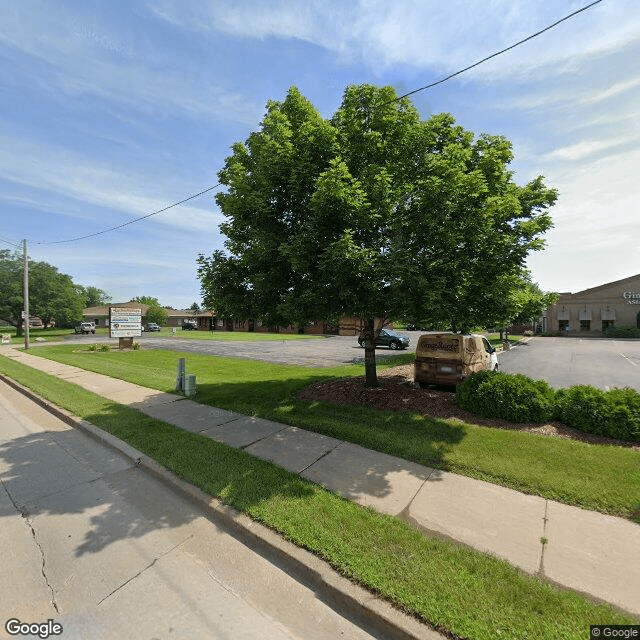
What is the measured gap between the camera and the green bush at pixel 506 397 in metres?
6.39

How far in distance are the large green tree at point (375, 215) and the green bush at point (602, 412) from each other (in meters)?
2.18

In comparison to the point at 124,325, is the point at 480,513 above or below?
below

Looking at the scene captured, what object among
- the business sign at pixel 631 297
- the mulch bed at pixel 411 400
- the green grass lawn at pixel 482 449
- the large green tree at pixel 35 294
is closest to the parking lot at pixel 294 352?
the mulch bed at pixel 411 400

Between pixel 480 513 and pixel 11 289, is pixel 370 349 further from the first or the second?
pixel 11 289

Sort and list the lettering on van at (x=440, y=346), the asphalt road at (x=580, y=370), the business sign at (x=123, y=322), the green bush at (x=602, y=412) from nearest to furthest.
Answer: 1. the green bush at (x=602, y=412)
2. the lettering on van at (x=440, y=346)
3. the asphalt road at (x=580, y=370)
4. the business sign at (x=123, y=322)

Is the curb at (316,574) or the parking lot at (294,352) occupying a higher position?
the parking lot at (294,352)

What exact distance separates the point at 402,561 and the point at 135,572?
245 cm

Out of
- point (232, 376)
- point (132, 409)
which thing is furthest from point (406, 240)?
point (232, 376)

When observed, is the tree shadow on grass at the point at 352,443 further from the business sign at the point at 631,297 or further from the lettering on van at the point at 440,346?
the business sign at the point at 631,297

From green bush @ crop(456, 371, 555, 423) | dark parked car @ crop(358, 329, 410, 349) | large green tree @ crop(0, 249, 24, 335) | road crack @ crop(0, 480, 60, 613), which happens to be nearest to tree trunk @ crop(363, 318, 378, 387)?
green bush @ crop(456, 371, 555, 423)

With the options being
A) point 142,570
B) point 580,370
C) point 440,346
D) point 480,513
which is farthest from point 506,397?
point 580,370

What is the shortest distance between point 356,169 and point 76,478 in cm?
713

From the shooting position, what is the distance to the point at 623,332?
144 ft

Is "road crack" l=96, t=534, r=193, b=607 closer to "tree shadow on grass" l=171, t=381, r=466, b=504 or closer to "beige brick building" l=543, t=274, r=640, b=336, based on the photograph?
"tree shadow on grass" l=171, t=381, r=466, b=504
